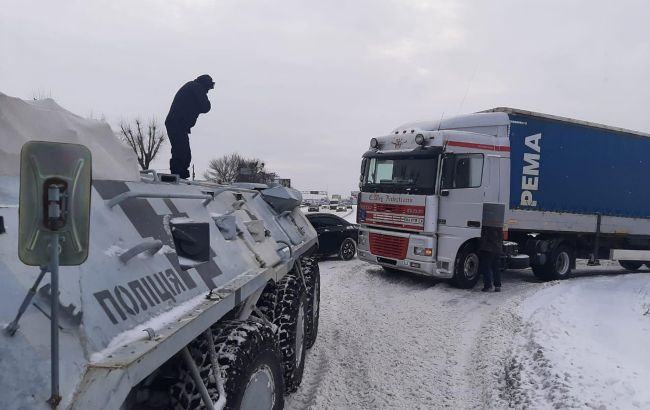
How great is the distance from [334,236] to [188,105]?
8.35 metres

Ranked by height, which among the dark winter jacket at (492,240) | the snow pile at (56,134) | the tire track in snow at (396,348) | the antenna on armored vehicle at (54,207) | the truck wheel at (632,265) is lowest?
the tire track in snow at (396,348)

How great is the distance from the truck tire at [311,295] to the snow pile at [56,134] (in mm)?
2935

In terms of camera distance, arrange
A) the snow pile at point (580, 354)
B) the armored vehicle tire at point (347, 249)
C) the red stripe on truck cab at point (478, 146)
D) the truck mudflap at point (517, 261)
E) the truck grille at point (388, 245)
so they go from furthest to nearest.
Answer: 1. the armored vehicle tire at point (347, 249)
2. the truck mudflap at point (517, 261)
3. the truck grille at point (388, 245)
4. the red stripe on truck cab at point (478, 146)
5. the snow pile at point (580, 354)

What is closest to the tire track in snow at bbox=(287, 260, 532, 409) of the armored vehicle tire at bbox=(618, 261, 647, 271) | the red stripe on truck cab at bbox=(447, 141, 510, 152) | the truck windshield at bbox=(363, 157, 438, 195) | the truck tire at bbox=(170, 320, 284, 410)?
the truck tire at bbox=(170, 320, 284, 410)

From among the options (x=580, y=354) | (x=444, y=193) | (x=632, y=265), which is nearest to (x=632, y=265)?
(x=632, y=265)

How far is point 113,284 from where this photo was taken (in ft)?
6.75

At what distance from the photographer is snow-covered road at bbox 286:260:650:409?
454 centimetres

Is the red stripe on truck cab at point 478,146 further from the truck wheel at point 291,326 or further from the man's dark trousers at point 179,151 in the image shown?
the truck wheel at point 291,326

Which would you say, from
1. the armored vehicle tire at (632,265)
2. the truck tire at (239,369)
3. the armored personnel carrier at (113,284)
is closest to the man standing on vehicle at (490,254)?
the armored personnel carrier at (113,284)

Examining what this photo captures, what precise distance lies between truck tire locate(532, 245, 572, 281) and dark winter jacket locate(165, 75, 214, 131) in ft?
28.7

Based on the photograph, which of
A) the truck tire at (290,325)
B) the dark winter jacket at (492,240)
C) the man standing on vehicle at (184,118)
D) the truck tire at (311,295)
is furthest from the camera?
the dark winter jacket at (492,240)

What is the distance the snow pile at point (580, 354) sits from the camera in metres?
4.21

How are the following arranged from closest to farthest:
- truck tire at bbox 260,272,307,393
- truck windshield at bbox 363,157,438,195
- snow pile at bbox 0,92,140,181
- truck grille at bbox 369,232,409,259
Answer: snow pile at bbox 0,92,140,181 → truck tire at bbox 260,272,307,393 → truck windshield at bbox 363,157,438,195 → truck grille at bbox 369,232,409,259

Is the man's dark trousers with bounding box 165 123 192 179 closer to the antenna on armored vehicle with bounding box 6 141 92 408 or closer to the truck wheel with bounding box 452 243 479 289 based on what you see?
the antenna on armored vehicle with bounding box 6 141 92 408
